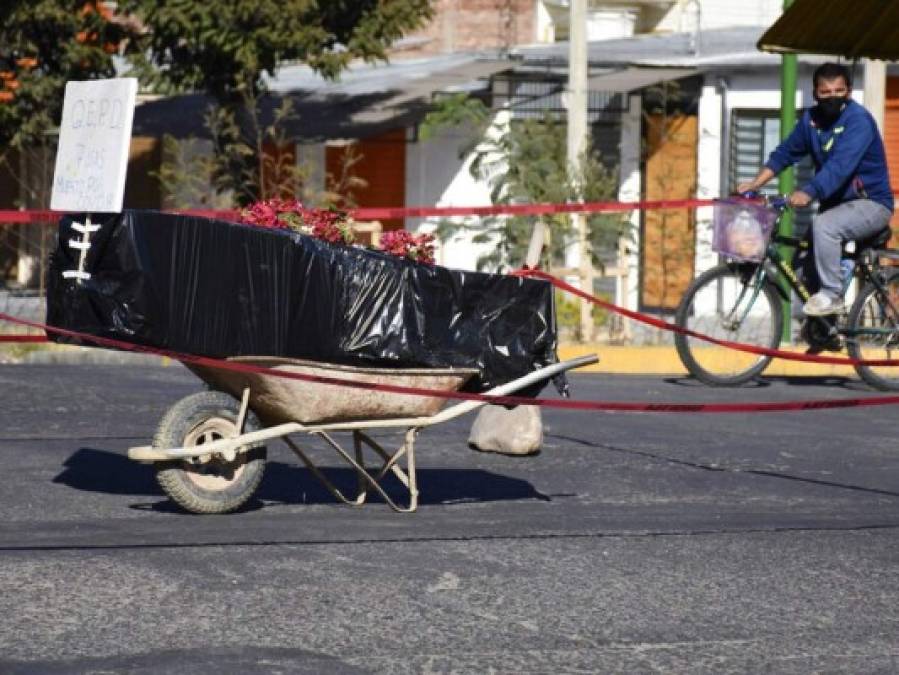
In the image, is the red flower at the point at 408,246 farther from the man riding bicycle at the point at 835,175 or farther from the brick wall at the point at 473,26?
the brick wall at the point at 473,26

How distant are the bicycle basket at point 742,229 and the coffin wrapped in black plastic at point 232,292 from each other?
539 centimetres

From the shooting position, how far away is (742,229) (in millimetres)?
13914

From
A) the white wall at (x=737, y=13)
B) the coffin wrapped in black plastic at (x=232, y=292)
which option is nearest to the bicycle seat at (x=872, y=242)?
the coffin wrapped in black plastic at (x=232, y=292)

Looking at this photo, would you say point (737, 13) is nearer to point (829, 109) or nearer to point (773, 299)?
point (773, 299)

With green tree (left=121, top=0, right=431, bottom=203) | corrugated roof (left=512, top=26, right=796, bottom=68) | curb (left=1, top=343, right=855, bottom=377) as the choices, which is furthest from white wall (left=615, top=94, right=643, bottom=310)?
curb (left=1, top=343, right=855, bottom=377)

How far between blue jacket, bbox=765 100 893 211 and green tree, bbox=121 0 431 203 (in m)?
11.8

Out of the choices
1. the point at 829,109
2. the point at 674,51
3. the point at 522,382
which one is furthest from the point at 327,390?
the point at 674,51

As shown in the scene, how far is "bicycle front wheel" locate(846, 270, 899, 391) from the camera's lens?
556 inches

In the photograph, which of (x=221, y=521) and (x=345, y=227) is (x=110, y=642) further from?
(x=345, y=227)

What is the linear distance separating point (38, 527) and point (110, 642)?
2074 mm

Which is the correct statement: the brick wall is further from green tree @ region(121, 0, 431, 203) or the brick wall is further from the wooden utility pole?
the wooden utility pole

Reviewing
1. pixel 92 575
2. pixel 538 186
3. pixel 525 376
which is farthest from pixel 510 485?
pixel 538 186

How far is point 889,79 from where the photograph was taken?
28516mm

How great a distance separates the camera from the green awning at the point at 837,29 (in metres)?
15.3
